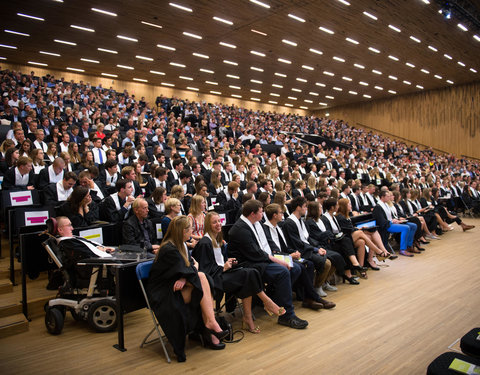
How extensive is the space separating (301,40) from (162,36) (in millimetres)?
5766

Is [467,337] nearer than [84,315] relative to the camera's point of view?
Yes

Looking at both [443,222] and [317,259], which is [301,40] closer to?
[443,222]

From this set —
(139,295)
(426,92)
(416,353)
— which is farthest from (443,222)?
(426,92)

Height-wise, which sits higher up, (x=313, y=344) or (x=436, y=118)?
(x=436, y=118)

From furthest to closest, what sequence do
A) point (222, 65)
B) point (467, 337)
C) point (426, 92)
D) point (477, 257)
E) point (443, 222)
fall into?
point (426, 92) < point (222, 65) < point (443, 222) < point (477, 257) < point (467, 337)

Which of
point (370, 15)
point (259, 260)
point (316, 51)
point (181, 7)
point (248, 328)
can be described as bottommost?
point (248, 328)

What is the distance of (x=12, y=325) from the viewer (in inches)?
131

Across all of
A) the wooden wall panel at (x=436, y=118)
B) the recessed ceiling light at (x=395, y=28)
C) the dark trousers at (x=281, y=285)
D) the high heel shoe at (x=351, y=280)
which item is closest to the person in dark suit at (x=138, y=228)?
the dark trousers at (x=281, y=285)

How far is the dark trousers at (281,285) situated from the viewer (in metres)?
3.76

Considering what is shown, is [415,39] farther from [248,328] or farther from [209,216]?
[248,328]

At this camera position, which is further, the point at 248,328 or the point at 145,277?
the point at 248,328

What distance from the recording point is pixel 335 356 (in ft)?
9.92

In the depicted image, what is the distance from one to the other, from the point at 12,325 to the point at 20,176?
10.3ft

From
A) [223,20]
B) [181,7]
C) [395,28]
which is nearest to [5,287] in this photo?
[181,7]
